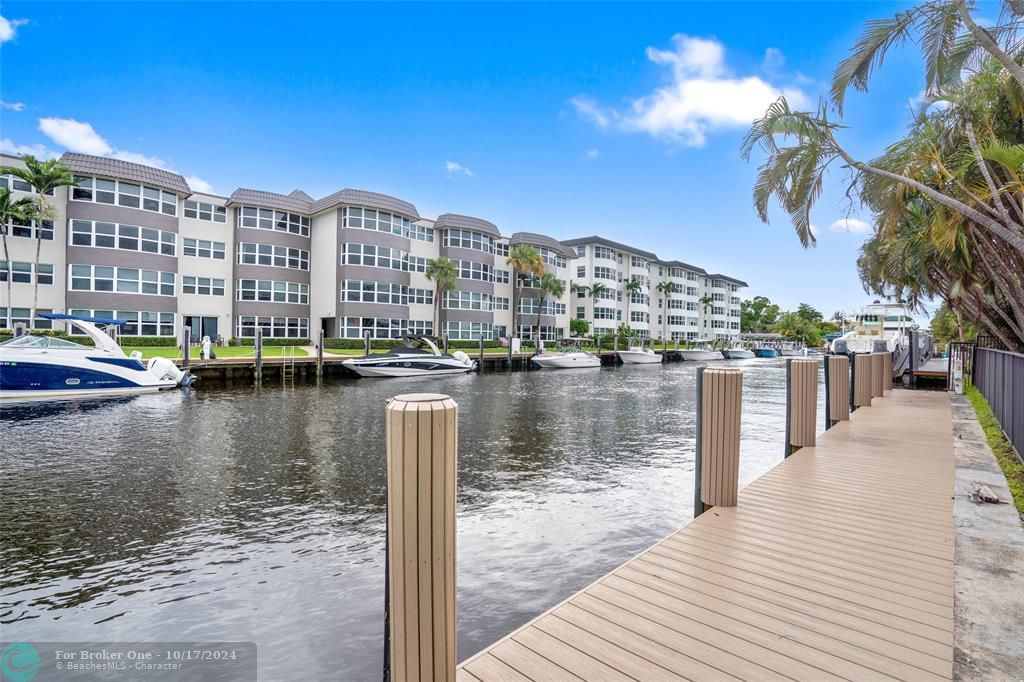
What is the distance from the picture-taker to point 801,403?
27.3 feet

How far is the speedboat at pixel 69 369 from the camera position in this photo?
770 inches

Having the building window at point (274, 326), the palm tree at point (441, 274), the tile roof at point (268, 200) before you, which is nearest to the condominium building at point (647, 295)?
the palm tree at point (441, 274)

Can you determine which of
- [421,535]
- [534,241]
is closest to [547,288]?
[534,241]

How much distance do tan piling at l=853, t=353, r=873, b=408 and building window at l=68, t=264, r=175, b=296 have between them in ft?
128

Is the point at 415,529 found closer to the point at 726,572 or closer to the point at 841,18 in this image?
the point at 726,572

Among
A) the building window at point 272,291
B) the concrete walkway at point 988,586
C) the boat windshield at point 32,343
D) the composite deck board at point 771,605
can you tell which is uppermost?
the building window at point 272,291

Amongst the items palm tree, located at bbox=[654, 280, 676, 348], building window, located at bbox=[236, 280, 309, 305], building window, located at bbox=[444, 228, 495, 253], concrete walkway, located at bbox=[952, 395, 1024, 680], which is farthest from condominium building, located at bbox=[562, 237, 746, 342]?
concrete walkway, located at bbox=[952, 395, 1024, 680]

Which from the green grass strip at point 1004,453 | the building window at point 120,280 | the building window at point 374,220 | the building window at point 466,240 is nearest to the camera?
the green grass strip at point 1004,453

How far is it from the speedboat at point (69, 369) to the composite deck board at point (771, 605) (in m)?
25.1

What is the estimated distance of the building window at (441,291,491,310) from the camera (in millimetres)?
47031

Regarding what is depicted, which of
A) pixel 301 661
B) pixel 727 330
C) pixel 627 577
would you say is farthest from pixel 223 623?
pixel 727 330

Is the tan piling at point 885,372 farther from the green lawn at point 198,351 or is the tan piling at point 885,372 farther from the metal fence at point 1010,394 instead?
the green lawn at point 198,351

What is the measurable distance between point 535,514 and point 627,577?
4163 millimetres

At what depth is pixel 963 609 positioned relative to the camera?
324 centimetres
